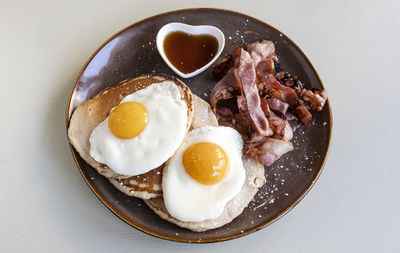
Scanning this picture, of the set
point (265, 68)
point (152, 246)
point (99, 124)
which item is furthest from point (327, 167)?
point (99, 124)

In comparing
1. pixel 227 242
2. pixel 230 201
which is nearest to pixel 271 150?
pixel 230 201

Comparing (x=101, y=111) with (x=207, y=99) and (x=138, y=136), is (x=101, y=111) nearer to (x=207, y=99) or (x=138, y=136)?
(x=138, y=136)

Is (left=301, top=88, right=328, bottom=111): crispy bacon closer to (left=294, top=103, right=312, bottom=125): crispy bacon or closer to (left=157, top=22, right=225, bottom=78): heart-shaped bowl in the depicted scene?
(left=294, top=103, right=312, bottom=125): crispy bacon

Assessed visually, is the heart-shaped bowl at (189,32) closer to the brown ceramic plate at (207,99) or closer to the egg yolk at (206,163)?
the brown ceramic plate at (207,99)

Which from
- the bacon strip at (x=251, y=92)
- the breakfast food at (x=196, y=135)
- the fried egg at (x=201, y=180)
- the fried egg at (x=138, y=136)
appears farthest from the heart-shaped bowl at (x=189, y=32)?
the fried egg at (x=201, y=180)

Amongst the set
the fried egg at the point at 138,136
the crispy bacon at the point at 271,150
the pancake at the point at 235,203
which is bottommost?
the pancake at the point at 235,203

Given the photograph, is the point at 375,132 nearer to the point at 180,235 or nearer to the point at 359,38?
the point at 359,38
